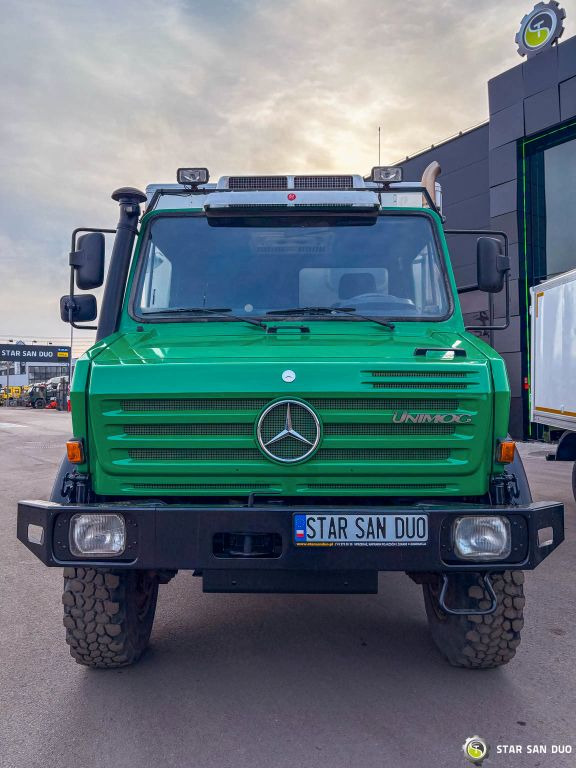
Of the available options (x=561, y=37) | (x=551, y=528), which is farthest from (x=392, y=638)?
(x=561, y=37)

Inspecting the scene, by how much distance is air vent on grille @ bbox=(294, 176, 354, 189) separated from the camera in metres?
4.59

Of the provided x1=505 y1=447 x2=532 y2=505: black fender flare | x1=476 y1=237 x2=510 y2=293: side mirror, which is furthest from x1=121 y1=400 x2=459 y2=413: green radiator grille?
x1=476 y1=237 x2=510 y2=293: side mirror

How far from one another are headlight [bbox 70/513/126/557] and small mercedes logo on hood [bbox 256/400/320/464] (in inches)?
30.3

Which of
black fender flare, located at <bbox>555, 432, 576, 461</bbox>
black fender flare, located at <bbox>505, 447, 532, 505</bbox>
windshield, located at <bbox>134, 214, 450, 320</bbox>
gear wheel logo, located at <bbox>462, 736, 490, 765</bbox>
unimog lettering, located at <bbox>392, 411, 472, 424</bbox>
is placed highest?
windshield, located at <bbox>134, 214, 450, 320</bbox>

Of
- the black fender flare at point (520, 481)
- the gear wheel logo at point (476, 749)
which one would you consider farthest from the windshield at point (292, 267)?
the gear wheel logo at point (476, 749)

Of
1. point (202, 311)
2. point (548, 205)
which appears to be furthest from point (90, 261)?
point (548, 205)

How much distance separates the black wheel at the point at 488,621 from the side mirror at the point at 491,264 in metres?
1.88

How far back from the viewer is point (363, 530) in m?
3.14

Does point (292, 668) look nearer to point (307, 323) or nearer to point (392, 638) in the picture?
point (392, 638)

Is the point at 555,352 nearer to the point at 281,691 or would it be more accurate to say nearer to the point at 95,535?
the point at 281,691

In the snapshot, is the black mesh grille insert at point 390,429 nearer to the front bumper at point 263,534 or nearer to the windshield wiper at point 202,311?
the front bumper at point 263,534

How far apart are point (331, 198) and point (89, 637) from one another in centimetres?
284

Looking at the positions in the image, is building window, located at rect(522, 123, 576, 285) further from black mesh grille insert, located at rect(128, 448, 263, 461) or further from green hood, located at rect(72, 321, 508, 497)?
black mesh grille insert, located at rect(128, 448, 263, 461)

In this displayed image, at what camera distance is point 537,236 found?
2009cm
